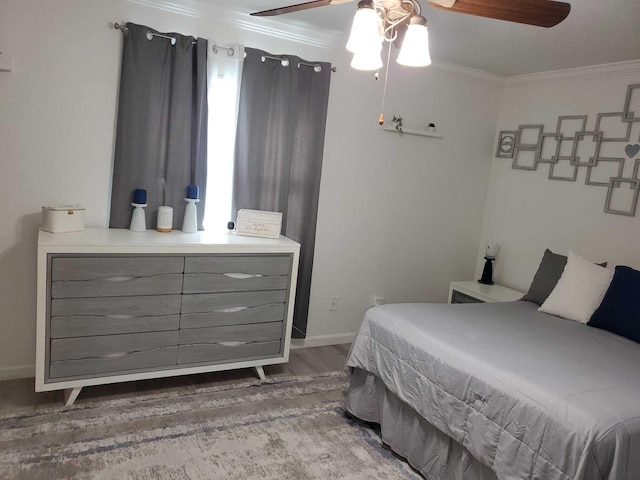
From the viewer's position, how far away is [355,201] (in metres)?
3.63

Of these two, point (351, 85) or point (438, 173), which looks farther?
point (438, 173)

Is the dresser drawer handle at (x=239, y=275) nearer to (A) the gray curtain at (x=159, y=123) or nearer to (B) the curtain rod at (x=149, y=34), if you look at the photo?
(A) the gray curtain at (x=159, y=123)

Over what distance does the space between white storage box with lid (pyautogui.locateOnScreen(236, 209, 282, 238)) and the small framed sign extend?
2.11 meters

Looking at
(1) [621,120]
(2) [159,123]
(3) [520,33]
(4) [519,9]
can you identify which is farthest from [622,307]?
(2) [159,123]

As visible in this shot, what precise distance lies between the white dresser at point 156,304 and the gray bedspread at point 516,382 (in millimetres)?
642

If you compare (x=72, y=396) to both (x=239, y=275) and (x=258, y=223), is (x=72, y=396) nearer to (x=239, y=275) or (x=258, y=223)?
(x=239, y=275)

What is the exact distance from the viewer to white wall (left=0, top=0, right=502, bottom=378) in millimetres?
2633

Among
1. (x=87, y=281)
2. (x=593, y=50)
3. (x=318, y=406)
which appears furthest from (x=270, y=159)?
(x=593, y=50)

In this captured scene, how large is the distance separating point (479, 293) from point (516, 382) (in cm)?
180

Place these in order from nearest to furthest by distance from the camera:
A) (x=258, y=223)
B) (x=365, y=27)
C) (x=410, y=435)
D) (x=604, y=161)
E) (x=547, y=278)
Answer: (x=365, y=27), (x=410, y=435), (x=258, y=223), (x=547, y=278), (x=604, y=161)

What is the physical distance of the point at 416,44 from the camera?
167 cm

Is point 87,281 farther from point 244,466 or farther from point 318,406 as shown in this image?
point 318,406

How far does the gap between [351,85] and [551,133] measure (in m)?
1.56

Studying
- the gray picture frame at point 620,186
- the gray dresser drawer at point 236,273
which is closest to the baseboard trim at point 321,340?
the gray dresser drawer at point 236,273
